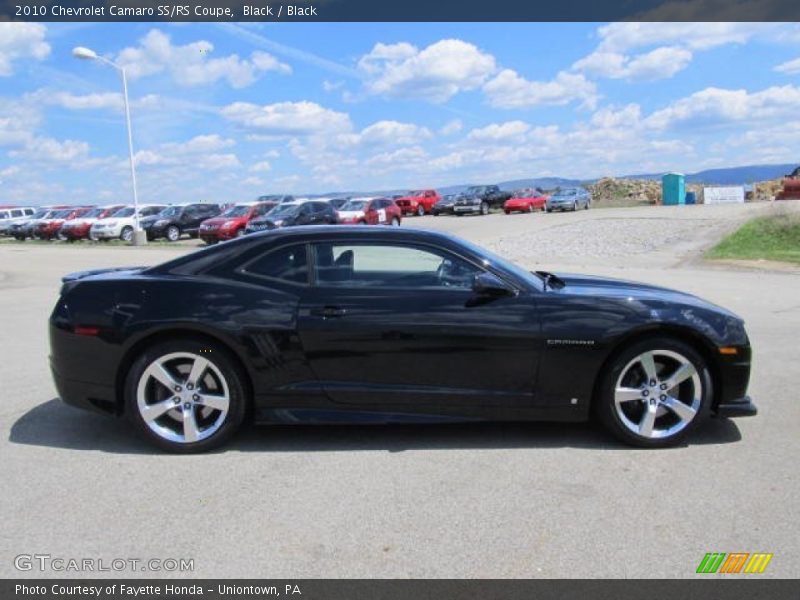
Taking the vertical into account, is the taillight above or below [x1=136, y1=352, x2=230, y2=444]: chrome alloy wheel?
above

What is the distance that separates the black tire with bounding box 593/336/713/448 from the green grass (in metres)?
13.5

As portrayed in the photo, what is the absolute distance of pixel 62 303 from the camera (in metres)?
4.65

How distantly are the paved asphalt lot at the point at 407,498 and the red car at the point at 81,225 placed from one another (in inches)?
1290

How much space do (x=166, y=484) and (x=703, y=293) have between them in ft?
33.2

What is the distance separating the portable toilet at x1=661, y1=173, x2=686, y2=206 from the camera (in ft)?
165

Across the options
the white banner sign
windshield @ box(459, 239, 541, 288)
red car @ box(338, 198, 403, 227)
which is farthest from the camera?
the white banner sign

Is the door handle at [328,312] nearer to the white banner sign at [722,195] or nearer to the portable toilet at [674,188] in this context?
the portable toilet at [674,188]

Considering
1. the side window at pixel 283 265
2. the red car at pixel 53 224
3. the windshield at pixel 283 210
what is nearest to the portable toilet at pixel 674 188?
the windshield at pixel 283 210

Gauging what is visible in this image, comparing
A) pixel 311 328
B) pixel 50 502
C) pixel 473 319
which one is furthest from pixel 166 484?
pixel 473 319

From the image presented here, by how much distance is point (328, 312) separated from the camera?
14.6ft

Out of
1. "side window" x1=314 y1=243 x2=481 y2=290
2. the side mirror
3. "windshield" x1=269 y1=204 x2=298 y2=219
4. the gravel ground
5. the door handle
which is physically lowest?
the gravel ground

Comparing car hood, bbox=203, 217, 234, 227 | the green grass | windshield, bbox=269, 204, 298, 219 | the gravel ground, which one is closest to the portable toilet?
Answer: the gravel ground

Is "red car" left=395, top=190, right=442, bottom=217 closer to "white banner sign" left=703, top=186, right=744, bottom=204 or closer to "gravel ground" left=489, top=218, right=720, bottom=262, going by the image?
"gravel ground" left=489, top=218, right=720, bottom=262

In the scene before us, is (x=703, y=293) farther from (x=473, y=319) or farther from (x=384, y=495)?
(x=384, y=495)
